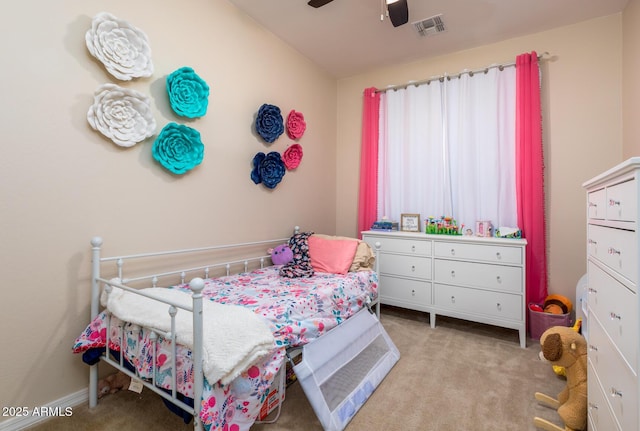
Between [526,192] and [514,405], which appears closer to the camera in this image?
[514,405]

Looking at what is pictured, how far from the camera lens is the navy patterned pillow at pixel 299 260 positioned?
8.08 ft

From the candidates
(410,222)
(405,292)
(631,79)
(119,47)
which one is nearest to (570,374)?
(405,292)

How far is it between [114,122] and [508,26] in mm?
3240

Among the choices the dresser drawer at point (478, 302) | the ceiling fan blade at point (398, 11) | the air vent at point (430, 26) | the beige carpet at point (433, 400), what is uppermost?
the air vent at point (430, 26)

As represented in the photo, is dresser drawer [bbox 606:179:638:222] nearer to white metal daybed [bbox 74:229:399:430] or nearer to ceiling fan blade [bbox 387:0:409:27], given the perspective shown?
white metal daybed [bbox 74:229:399:430]

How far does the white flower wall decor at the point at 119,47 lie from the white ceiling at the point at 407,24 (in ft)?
3.35

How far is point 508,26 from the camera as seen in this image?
2732 mm

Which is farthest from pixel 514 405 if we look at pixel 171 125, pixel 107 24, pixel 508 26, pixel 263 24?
pixel 263 24

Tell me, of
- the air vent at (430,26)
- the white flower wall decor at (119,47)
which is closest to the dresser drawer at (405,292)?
the air vent at (430,26)

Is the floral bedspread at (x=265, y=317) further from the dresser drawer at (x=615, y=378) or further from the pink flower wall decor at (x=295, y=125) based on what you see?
the pink flower wall decor at (x=295, y=125)

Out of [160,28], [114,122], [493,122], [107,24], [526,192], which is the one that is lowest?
[526,192]

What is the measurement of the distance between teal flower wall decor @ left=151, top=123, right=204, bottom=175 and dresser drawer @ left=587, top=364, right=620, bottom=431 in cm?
245

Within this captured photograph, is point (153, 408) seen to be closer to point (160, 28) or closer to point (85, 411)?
point (85, 411)

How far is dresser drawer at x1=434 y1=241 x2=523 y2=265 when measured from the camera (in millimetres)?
2568
